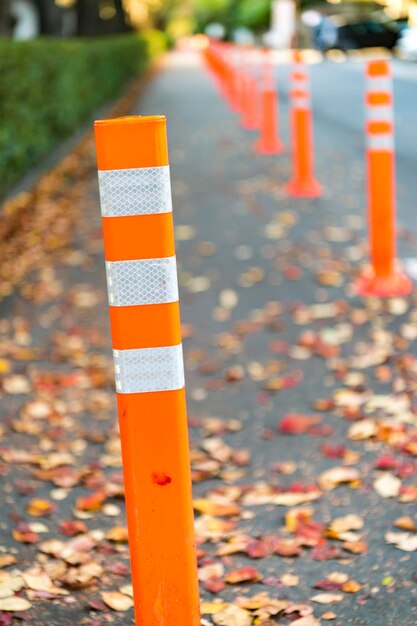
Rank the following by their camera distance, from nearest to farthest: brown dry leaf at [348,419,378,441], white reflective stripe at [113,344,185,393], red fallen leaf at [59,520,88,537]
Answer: white reflective stripe at [113,344,185,393]
red fallen leaf at [59,520,88,537]
brown dry leaf at [348,419,378,441]

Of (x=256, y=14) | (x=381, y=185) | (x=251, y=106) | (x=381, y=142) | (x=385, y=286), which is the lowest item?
(x=256, y=14)

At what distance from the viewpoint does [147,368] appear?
9.20 ft

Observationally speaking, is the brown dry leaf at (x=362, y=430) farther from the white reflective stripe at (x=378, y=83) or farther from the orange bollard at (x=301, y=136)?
the orange bollard at (x=301, y=136)

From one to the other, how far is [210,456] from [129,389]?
2.15m

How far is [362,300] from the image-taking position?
7070 millimetres

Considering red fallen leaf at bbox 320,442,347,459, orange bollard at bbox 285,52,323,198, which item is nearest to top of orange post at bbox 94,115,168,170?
red fallen leaf at bbox 320,442,347,459

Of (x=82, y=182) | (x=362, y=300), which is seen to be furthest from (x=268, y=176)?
(x=362, y=300)

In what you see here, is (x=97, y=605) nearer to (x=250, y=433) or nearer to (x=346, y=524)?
(x=346, y=524)

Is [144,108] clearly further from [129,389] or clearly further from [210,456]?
[129,389]

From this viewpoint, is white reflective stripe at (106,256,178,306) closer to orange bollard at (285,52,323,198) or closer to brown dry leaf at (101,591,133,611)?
brown dry leaf at (101,591,133,611)

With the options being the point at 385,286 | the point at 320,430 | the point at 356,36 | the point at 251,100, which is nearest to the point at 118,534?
the point at 320,430

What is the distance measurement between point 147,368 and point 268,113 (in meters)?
11.4

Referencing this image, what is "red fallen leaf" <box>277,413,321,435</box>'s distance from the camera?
5.13 metres

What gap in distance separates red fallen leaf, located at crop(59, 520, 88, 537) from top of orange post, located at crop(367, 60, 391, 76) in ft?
12.2
